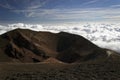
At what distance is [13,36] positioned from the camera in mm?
118562

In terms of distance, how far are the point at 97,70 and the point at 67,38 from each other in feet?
238

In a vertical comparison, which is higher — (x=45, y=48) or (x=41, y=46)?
(x=41, y=46)

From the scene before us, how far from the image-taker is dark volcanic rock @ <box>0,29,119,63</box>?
A: 108m

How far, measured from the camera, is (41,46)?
121m

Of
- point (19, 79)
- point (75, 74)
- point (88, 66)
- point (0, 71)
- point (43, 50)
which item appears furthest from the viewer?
point (43, 50)

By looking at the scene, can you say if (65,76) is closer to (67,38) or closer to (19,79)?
(19,79)

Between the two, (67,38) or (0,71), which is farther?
(67,38)

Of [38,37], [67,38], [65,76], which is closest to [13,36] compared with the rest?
[38,37]

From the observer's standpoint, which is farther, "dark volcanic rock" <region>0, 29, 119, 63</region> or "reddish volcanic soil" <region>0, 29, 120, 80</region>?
"dark volcanic rock" <region>0, 29, 119, 63</region>

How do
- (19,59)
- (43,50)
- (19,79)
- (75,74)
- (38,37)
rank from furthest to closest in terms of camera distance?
(38,37) → (43,50) → (19,59) → (75,74) → (19,79)

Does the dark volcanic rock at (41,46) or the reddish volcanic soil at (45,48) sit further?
the dark volcanic rock at (41,46)

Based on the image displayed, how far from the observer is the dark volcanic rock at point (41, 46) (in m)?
108

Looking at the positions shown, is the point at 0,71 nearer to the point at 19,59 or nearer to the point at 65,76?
the point at 65,76

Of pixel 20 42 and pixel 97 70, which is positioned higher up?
pixel 20 42
